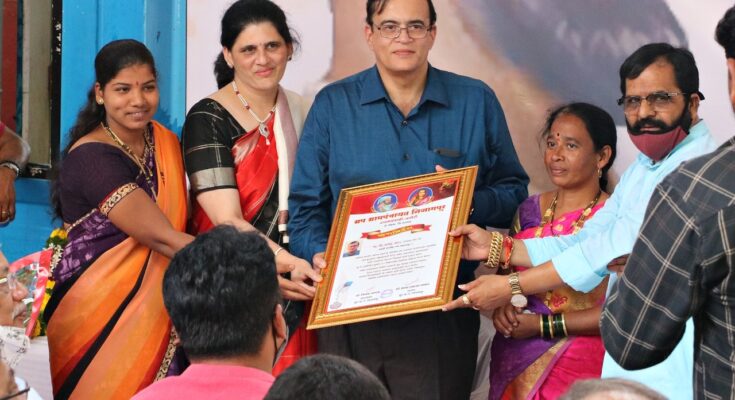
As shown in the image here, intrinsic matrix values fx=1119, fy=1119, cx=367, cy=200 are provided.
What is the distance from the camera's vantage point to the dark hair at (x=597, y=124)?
4148mm

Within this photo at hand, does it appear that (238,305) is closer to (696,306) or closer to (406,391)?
(696,306)

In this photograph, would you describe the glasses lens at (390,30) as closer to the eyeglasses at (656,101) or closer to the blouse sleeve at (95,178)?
the eyeglasses at (656,101)

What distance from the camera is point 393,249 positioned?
3.79m

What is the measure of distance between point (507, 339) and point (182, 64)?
234cm

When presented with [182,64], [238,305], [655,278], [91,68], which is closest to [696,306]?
[655,278]

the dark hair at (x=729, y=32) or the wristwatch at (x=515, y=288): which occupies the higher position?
the dark hair at (x=729, y=32)

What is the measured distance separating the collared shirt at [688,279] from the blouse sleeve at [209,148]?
2.09 metres

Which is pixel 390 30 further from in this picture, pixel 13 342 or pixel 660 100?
pixel 13 342

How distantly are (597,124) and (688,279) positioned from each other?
187 cm

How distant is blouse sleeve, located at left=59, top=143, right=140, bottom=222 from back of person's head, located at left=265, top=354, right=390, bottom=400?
2306mm

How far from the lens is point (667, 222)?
2.37 meters

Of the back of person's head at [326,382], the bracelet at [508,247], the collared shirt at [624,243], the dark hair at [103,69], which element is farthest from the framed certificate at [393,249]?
the back of person's head at [326,382]

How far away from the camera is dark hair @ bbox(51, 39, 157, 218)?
14.2ft

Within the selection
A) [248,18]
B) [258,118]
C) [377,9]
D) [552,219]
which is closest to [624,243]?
[552,219]
